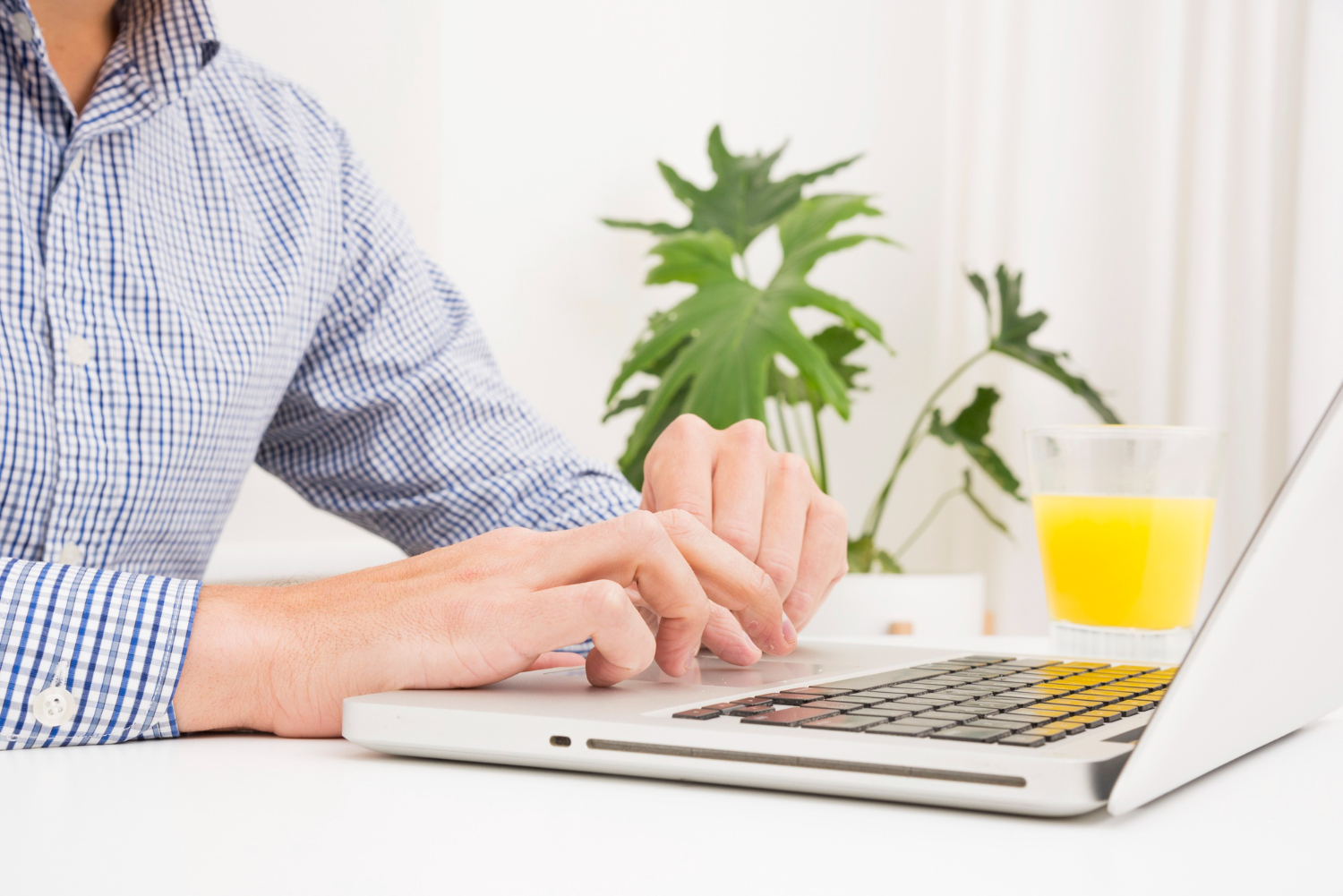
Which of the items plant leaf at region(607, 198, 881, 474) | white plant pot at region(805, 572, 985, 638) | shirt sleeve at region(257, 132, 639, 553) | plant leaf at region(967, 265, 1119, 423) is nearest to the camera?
shirt sleeve at region(257, 132, 639, 553)

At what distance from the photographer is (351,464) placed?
1155mm

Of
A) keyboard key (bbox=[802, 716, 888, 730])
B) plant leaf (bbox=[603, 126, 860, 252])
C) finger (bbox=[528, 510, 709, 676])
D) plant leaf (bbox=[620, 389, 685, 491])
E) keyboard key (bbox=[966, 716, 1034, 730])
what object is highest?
plant leaf (bbox=[603, 126, 860, 252])

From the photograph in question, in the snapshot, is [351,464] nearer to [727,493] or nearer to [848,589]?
[727,493]

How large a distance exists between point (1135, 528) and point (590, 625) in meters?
0.49

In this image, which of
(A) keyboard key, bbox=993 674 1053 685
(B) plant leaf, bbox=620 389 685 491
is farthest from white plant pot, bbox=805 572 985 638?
(A) keyboard key, bbox=993 674 1053 685

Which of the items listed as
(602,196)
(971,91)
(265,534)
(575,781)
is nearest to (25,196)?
(575,781)

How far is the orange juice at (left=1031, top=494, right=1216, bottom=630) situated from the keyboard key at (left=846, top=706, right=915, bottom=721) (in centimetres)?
46

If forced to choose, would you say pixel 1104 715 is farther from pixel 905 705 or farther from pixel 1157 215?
pixel 1157 215

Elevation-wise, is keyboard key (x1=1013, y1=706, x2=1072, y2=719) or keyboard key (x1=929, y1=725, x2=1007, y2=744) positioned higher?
keyboard key (x1=929, y1=725, x2=1007, y2=744)

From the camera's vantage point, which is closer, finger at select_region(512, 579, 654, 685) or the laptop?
the laptop

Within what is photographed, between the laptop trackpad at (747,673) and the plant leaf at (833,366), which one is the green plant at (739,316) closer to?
the plant leaf at (833,366)

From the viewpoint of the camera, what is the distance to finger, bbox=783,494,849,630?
78 cm

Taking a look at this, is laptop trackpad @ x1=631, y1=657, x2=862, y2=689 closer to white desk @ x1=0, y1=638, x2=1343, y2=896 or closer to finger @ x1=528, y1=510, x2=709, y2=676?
finger @ x1=528, y1=510, x2=709, y2=676

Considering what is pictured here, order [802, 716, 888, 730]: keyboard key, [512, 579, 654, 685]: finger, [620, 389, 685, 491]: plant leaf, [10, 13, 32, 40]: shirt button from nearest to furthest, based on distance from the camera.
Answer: [802, 716, 888, 730]: keyboard key
[512, 579, 654, 685]: finger
[10, 13, 32, 40]: shirt button
[620, 389, 685, 491]: plant leaf
